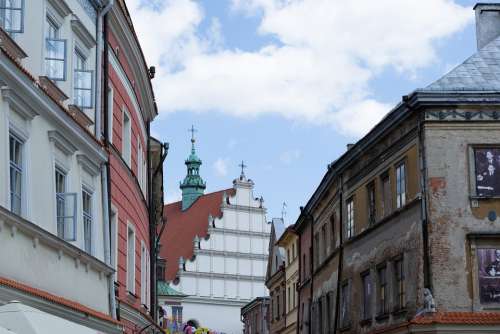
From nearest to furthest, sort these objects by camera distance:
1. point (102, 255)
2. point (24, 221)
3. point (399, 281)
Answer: point (24, 221), point (102, 255), point (399, 281)

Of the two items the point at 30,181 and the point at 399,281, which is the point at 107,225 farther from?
the point at 399,281

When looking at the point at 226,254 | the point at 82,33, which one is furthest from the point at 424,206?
the point at 226,254

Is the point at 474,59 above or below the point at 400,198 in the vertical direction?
above

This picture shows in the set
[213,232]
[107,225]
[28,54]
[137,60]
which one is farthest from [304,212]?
[213,232]

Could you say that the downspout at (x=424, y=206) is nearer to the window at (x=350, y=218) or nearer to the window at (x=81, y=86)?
the window at (x=350, y=218)

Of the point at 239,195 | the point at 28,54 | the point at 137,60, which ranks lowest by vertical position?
the point at 28,54

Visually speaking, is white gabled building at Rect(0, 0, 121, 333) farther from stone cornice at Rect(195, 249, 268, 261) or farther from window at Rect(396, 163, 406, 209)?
stone cornice at Rect(195, 249, 268, 261)

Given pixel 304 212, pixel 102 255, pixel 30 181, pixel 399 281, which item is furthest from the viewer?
pixel 304 212

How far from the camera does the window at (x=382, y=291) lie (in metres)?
26.6

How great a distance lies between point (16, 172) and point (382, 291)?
15054mm

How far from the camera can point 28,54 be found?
1477 centimetres

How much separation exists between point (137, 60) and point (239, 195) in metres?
60.0

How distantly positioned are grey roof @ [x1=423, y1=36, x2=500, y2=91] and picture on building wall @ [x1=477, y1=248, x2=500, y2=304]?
3.93 meters

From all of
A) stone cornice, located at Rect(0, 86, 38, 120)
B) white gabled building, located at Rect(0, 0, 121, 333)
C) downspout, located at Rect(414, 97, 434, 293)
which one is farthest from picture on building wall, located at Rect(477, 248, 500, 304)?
stone cornice, located at Rect(0, 86, 38, 120)
